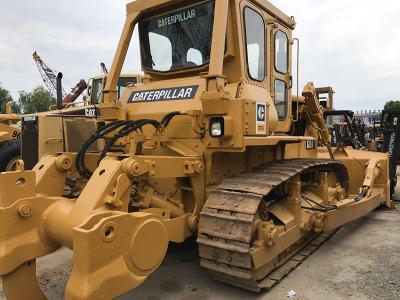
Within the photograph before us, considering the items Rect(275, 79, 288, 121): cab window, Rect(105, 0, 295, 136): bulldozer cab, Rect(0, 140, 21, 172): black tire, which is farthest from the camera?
Rect(0, 140, 21, 172): black tire

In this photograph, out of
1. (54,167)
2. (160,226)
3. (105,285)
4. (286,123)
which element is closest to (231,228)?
(160,226)

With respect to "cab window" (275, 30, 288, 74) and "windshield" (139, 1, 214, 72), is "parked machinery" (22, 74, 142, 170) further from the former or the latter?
"cab window" (275, 30, 288, 74)

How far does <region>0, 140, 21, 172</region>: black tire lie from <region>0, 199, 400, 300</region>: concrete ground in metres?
4.61

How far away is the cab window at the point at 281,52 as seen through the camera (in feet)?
16.6

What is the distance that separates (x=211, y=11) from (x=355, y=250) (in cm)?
339

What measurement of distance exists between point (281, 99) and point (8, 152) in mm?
6401

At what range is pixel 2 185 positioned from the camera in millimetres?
3168

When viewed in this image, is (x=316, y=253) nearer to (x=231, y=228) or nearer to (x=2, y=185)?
(x=231, y=228)

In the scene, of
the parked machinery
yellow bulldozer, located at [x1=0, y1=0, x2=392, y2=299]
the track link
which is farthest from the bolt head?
the parked machinery

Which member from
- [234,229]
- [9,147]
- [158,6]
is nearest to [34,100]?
[9,147]

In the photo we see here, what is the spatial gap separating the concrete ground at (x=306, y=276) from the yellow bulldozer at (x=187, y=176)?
21cm

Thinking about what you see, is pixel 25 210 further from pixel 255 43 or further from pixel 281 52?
pixel 281 52

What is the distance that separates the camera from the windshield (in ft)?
14.6

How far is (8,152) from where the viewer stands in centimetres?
892
